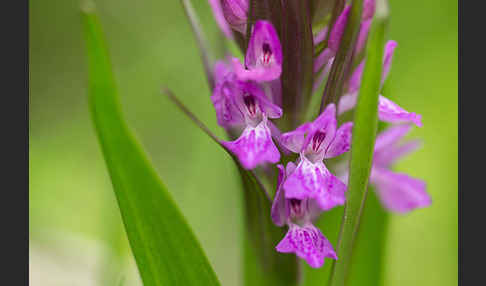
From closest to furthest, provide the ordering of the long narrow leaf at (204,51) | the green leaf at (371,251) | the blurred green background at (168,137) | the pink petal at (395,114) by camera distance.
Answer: the pink petal at (395,114) → the long narrow leaf at (204,51) → the green leaf at (371,251) → the blurred green background at (168,137)

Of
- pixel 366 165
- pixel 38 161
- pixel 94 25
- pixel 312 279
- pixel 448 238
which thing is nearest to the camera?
pixel 94 25

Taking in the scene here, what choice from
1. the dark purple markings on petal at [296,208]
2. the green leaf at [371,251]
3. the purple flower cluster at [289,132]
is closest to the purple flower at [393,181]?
the green leaf at [371,251]

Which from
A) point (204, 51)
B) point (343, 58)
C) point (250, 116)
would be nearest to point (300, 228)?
point (250, 116)

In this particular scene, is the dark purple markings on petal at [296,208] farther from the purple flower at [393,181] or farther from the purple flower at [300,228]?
the purple flower at [393,181]

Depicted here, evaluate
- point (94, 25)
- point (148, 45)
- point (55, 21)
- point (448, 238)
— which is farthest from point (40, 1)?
point (94, 25)

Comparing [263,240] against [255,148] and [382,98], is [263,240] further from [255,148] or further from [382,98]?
[382,98]

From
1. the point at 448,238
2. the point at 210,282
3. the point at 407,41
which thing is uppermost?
the point at 210,282

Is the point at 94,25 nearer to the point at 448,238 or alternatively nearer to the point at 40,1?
the point at 448,238

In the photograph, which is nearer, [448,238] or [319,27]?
[319,27]
